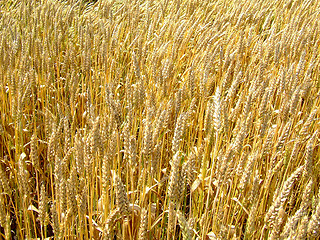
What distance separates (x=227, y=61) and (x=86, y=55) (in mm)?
746

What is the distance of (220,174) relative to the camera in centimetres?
85

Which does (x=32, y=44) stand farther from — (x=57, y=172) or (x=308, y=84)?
(x=308, y=84)

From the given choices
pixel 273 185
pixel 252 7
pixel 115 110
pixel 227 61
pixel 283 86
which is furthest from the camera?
pixel 252 7

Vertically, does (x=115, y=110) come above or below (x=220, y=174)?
above

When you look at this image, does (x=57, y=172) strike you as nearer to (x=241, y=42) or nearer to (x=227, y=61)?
(x=227, y=61)

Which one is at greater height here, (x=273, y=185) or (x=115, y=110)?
(x=115, y=110)

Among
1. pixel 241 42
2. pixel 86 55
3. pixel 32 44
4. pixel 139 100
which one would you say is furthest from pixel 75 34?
pixel 139 100

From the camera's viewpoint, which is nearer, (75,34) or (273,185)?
(273,185)

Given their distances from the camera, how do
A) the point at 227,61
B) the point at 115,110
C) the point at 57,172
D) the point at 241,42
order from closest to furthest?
the point at 57,172 → the point at 115,110 → the point at 227,61 → the point at 241,42

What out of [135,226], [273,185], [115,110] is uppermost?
[115,110]

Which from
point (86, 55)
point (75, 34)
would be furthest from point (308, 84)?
point (75, 34)

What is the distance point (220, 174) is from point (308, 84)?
0.76 meters

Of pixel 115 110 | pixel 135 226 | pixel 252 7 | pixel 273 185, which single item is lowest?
pixel 135 226

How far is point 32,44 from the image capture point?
1948mm
